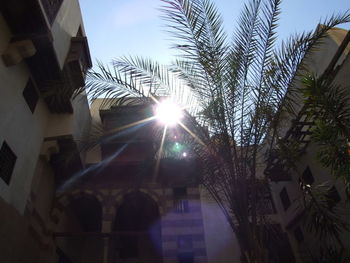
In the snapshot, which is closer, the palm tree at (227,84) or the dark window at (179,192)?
the palm tree at (227,84)

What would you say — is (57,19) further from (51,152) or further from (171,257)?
(171,257)

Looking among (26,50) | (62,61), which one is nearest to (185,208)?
(62,61)

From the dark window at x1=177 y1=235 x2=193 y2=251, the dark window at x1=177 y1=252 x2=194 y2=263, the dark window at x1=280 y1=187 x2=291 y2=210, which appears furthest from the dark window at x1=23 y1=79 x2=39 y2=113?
the dark window at x1=280 y1=187 x2=291 y2=210

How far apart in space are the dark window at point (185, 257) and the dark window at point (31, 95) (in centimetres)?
627

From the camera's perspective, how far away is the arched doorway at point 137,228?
437 inches

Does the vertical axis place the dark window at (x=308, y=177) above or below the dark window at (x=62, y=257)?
above

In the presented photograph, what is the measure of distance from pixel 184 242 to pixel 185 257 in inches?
18.4

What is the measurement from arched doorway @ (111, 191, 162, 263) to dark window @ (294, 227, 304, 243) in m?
5.66

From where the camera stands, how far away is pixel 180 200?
10.4m

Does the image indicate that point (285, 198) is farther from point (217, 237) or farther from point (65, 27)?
point (65, 27)

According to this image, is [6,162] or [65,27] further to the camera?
[65,27]

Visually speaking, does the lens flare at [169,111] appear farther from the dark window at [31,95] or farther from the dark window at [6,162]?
the dark window at [31,95]

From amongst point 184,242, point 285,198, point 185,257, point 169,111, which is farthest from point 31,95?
point 285,198

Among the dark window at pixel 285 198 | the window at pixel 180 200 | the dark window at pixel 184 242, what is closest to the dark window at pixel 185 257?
the dark window at pixel 184 242
